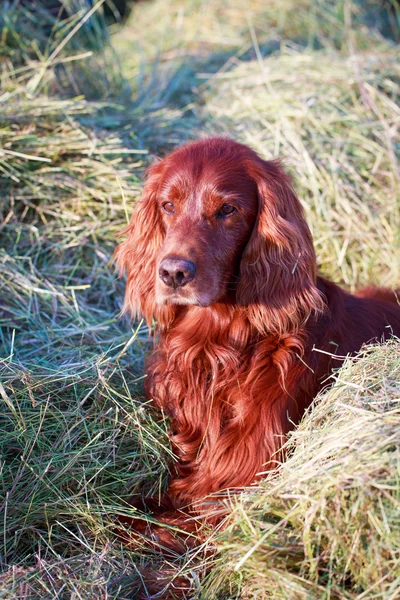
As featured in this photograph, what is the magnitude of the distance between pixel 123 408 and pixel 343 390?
1.12m

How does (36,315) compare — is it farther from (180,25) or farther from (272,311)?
(180,25)

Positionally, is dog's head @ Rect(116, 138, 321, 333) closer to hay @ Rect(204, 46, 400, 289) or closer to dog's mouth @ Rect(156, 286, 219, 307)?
dog's mouth @ Rect(156, 286, 219, 307)

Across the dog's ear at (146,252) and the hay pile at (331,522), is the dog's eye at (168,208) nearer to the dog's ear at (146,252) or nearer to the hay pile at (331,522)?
the dog's ear at (146,252)

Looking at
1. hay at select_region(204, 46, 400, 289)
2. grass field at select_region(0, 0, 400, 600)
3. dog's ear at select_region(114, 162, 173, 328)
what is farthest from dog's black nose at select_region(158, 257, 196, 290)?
hay at select_region(204, 46, 400, 289)

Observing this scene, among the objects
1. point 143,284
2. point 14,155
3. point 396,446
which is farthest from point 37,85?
point 396,446

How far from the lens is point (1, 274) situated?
169 inches

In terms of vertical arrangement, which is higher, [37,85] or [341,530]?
[37,85]

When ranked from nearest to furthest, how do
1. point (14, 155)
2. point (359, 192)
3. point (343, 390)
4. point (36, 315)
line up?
point (343, 390) < point (36, 315) < point (14, 155) < point (359, 192)

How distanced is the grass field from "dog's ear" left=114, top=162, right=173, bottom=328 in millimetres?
351

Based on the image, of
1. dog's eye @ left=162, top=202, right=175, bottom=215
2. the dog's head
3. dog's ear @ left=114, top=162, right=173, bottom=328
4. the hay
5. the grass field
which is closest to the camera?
the grass field

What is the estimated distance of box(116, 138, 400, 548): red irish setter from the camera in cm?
311

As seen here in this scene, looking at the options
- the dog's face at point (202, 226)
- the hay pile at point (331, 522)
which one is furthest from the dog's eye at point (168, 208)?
the hay pile at point (331, 522)

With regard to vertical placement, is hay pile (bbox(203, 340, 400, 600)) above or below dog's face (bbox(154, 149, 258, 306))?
below

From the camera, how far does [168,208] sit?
330 cm
